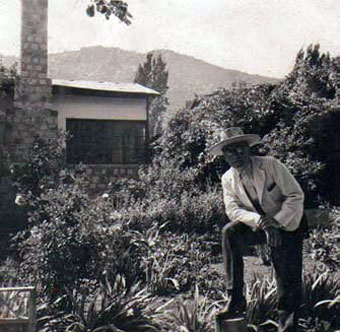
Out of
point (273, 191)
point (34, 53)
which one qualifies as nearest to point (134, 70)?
point (34, 53)

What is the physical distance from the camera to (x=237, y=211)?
496 centimetres

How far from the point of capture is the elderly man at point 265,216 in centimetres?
482

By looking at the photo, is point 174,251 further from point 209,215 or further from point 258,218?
point 258,218

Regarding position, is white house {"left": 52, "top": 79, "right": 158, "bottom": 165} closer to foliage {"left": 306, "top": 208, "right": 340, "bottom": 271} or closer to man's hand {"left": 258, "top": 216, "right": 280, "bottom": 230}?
foliage {"left": 306, "top": 208, "right": 340, "bottom": 271}

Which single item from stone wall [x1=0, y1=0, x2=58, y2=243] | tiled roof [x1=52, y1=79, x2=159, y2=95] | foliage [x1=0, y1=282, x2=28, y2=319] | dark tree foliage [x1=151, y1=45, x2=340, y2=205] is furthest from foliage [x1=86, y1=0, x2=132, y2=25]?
tiled roof [x1=52, y1=79, x2=159, y2=95]

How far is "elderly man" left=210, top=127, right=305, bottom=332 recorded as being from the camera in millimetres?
4824

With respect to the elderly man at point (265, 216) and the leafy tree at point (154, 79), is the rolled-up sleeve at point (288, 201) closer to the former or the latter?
the elderly man at point (265, 216)

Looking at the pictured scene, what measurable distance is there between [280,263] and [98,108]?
14.7 meters

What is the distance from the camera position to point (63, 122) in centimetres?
1834

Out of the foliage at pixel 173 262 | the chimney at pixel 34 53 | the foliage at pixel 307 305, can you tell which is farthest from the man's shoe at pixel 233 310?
the chimney at pixel 34 53

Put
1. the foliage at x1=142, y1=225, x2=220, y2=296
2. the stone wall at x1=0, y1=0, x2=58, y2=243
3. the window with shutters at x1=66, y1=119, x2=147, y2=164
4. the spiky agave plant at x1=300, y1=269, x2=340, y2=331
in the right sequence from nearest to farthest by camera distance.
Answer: the spiky agave plant at x1=300, y1=269, x2=340, y2=331 → the foliage at x1=142, y1=225, x2=220, y2=296 → the stone wall at x1=0, y1=0, x2=58, y2=243 → the window with shutters at x1=66, y1=119, x2=147, y2=164

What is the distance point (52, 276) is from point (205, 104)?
918cm

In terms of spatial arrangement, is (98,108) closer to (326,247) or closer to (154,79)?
(326,247)

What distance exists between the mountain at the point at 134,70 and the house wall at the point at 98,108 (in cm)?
5228
